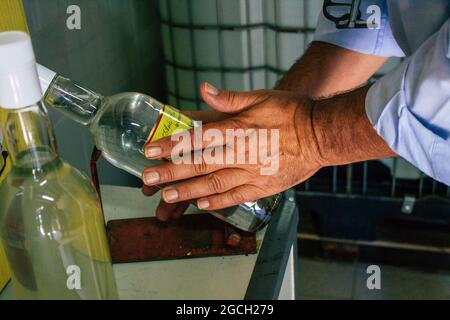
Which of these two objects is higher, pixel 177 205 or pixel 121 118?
pixel 121 118

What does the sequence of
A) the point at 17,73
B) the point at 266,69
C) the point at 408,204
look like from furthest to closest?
the point at 408,204, the point at 266,69, the point at 17,73

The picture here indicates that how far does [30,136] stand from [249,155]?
0.34m

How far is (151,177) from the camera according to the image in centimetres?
82

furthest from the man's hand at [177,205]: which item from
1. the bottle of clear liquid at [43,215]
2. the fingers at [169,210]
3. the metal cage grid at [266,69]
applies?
the metal cage grid at [266,69]

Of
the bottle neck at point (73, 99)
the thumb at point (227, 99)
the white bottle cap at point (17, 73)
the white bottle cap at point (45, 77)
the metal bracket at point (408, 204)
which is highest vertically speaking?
the white bottle cap at point (17, 73)

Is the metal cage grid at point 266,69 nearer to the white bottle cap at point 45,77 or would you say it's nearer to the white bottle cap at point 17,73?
the white bottle cap at point 45,77

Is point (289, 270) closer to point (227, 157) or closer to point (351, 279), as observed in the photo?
point (227, 157)

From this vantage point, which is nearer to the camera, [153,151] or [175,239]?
[153,151]

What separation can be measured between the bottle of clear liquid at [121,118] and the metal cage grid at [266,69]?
0.85m

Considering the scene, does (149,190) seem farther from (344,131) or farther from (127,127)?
(344,131)

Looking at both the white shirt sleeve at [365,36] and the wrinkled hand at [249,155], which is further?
the white shirt sleeve at [365,36]

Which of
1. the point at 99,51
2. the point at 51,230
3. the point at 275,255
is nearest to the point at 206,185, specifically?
the point at 275,255

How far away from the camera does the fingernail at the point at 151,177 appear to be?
81 cm
